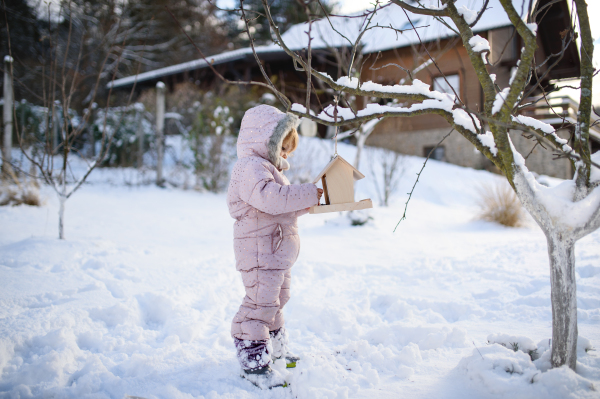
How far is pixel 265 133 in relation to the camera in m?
1.93

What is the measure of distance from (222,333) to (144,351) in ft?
1.57

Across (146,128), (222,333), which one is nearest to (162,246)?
(222,333)

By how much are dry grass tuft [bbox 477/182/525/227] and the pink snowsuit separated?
5.03m

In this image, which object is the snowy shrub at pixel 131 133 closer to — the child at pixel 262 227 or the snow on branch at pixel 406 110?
the child at pixel 262 227

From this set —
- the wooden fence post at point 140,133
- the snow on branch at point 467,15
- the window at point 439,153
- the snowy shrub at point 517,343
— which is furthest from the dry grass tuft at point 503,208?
the window at point 439,153

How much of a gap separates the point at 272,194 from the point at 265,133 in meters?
0.36

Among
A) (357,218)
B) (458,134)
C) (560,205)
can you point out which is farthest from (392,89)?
(458,134)

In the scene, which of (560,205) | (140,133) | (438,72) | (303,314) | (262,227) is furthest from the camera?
(438,72)

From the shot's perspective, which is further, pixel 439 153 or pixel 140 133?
pixel 439 153

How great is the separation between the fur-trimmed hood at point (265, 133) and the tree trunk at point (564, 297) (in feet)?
4.50

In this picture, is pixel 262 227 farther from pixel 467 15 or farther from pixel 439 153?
pixel 439 153

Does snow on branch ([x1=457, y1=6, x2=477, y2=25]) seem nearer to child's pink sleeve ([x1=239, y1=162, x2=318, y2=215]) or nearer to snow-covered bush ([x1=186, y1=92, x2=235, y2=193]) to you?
child's pink sleeve ([x1=239, y1=162, x2=318, y2=215])

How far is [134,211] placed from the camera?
21.0 ft

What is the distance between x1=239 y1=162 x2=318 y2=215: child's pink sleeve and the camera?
1.78 m
